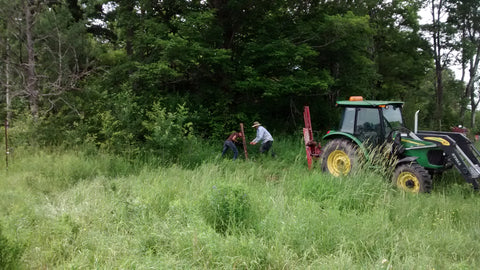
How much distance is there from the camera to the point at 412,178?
592 centimetres

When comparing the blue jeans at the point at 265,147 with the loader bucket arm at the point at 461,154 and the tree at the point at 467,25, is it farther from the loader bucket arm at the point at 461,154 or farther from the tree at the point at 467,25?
the tree at the point at 467,25

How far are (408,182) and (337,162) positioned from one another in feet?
6.08

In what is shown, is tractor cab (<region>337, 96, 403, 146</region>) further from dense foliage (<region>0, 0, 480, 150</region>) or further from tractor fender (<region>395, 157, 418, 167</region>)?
dense foliage (<region>0, 0, 480, 150</region>)

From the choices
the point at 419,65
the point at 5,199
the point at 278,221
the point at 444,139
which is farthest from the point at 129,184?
the point at 419,65

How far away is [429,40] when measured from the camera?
72.7 ft

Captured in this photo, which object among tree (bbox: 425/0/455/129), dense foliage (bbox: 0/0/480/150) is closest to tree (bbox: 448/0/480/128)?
tree (bbox: 425/0/455/129)

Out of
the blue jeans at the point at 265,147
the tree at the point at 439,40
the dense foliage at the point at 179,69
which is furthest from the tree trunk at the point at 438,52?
the blue jeans at the point at 265,147

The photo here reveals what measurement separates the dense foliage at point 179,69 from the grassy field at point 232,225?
318cm

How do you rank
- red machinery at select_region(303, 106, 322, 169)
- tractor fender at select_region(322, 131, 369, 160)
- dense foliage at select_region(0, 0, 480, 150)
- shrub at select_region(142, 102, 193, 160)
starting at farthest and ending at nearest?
dense foliage at select_region(0, 0, 480, 150)
red machinery at select_region(303, 106, 322, 169)
shrub at select_region(142, 102, 193, 160)
tractor fender at select_region(322, 131, 369, 160)

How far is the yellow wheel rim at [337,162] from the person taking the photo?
7289mm

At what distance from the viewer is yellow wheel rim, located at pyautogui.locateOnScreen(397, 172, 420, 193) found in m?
5.83

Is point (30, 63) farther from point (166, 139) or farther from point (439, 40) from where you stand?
point (439, 40)

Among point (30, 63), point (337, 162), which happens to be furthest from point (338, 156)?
point (30, 63)

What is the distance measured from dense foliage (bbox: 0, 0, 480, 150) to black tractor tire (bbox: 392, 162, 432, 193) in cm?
520
